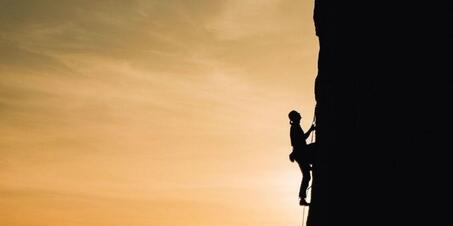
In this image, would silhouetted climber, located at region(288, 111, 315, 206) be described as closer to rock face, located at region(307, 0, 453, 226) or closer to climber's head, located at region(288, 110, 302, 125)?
climber's head, located at region(288, 110, 302, 125)

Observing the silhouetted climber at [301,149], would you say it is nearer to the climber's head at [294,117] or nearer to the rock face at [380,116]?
the climber's head at [294,117]

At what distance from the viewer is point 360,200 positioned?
11492 mm

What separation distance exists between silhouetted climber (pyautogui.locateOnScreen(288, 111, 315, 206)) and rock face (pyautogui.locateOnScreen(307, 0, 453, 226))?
1.51m

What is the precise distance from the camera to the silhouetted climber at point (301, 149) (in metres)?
15.7

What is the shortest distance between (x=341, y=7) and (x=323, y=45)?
1.57m

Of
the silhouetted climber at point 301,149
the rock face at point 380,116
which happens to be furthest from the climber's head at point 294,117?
the rock face at point 380,116

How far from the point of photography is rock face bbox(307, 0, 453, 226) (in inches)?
393

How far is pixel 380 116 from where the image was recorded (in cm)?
1112

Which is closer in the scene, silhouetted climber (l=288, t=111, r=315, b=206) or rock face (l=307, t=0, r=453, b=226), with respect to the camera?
rock face (l=307, t=0, r=453, b=226)

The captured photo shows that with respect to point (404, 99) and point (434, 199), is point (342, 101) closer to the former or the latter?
point (404, 99)

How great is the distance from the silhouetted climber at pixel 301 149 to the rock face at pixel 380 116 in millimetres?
1505

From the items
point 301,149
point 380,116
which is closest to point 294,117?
point 301,149

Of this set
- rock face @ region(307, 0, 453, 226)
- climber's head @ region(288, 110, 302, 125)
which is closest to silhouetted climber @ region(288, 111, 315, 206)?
climber's head @ region(288, 110, 302, 125)

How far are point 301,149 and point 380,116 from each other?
16.4ft
